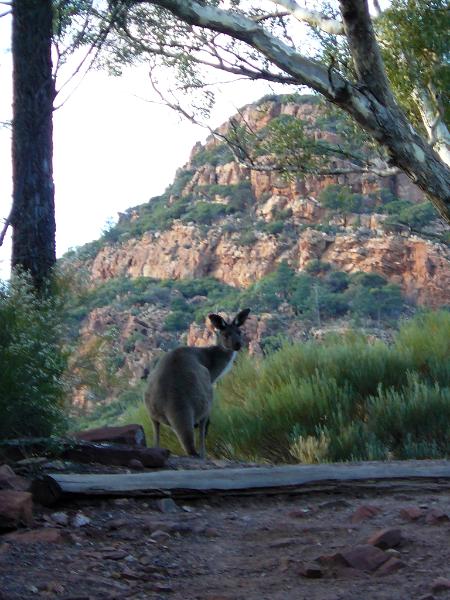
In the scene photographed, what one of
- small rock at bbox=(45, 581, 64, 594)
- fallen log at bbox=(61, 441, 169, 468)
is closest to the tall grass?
fallen log at bbox=(61, 441, 169, 468)

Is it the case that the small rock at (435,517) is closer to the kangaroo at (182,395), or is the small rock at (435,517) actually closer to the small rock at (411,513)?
the small rock at (411,513)

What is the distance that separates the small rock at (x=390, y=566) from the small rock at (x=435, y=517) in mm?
895

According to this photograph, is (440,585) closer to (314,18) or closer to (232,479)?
(232,479)

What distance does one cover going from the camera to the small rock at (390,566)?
436 centimetres

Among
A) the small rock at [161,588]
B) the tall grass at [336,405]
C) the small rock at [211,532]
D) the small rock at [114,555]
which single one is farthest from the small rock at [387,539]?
the tall grass at [336,405]

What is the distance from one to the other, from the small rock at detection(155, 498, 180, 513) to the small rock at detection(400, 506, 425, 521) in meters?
1.35

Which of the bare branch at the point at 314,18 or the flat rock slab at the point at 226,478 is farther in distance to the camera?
the bare branch at the point at 314,18

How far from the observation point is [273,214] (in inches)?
1676

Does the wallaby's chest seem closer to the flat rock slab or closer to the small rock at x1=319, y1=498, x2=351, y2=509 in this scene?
the flat rock slab

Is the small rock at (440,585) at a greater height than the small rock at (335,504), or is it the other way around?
the small rock at (335,504)

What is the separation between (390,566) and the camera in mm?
4395

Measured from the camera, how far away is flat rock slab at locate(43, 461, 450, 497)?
5676 millimetres

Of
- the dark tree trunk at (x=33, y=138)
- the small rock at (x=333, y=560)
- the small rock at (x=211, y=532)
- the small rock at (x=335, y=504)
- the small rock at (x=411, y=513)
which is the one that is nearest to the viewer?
the small rock at (x=333, y=560)

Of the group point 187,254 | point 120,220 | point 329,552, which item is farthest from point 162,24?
point 120,220
